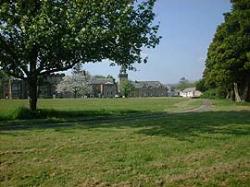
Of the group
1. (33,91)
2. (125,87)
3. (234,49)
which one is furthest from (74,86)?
(33,91)

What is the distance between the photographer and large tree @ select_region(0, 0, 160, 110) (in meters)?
23.5

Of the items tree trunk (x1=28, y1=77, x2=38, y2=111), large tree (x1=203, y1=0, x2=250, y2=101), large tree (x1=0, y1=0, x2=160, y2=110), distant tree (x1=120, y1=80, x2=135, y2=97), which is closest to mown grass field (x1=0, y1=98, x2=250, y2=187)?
large tree (x1=0, y1=0, x2=160, y2=110)

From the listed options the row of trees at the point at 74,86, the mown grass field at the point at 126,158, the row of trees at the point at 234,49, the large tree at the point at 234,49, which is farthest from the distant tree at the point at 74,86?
the mown grass field at the point at 126,158

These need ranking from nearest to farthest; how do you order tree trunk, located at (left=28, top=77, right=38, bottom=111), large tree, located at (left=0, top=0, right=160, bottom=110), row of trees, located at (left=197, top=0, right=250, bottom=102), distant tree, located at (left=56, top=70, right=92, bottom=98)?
1. large tree, located at (left=0, top=0, right=160, bottom=110)
2. tree trunk, located at (left=28, top=77, right=38, bottom=111)
3. row of trees, located at (left=197, top=0, right=250, bottom=102)
4. distant tree, located at (left=56, top=70, right=92, bottom=98)

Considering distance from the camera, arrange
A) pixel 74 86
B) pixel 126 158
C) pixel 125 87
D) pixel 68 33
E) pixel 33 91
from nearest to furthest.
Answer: pixel 126 158 → pixel 68 33 → pixel 33 91 → pixel 74 86 → pixel 125 87

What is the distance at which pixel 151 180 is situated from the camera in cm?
938

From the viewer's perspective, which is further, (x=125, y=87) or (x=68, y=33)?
(x=125, y=87)

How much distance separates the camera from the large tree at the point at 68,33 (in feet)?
77.1

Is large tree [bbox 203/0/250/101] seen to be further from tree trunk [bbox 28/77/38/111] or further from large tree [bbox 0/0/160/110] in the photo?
tree trunk [bbox 28/77/38/111]

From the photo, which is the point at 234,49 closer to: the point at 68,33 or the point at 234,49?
the point at 234,49

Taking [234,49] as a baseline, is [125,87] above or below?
below

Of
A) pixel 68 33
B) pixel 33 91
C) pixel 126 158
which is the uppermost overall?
pixel 68 33

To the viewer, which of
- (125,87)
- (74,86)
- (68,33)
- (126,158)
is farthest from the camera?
(125,87)

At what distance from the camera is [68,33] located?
77.9ft
